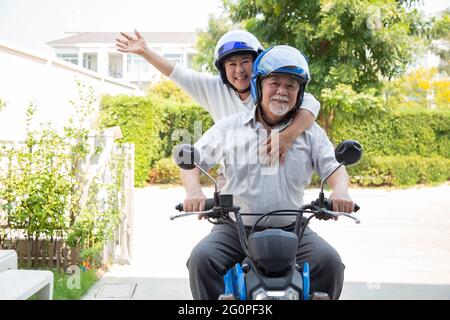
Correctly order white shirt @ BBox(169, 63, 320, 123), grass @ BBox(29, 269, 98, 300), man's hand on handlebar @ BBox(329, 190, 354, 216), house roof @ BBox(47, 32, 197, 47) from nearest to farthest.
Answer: man's hand on handlebar @ BBox(329, 190, 354, 216), white shirt @ BBox(169, 63, 320, 123), grass @ BBox(29, 269, 98, 300), house roof @ BBox(47, 32, 197, 47)

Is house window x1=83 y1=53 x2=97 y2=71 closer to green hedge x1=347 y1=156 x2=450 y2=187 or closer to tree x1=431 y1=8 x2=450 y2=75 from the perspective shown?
tree x1=431 y1=8 x2=450 y2=75

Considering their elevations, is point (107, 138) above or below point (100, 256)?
above

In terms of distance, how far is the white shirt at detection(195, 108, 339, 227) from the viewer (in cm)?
204

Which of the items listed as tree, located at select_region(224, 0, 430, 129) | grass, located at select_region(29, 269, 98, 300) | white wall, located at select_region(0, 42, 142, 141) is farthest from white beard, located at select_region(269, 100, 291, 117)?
tree, located at select_region(224, 0, 430, 129)

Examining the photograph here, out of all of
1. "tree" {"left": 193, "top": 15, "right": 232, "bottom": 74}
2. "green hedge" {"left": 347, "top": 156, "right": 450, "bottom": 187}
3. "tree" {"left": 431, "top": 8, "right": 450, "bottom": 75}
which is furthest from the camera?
"tree" {"left": 193, "top": 15, "right": 232, "bottom": 74}

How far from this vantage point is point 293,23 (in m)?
11.6

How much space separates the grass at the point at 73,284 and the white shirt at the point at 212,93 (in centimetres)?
180

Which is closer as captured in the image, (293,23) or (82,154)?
(82,154)

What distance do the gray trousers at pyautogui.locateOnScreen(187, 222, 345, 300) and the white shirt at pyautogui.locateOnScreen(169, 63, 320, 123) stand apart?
2.62 ft

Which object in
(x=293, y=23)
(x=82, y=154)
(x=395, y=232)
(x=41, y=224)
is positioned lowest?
(x=395, y=232)

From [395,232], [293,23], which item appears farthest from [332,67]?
[395,232]
